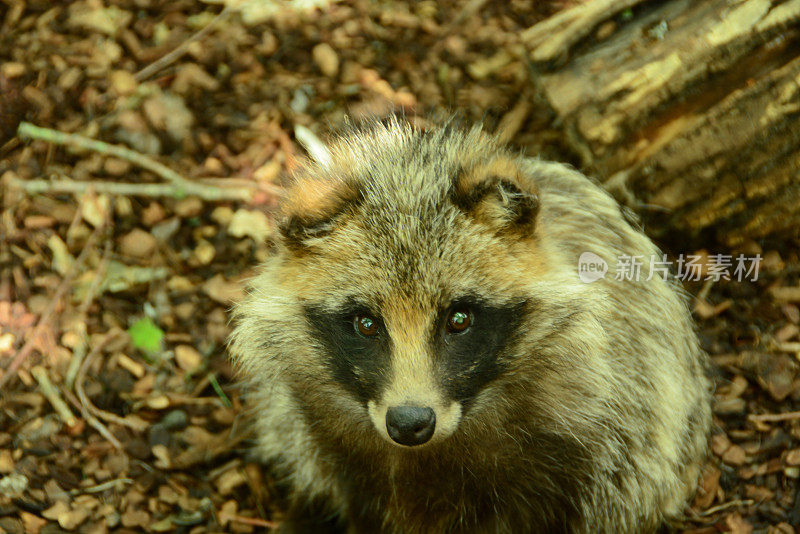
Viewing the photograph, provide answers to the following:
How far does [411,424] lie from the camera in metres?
2.96

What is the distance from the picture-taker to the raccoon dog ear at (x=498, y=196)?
122 inches

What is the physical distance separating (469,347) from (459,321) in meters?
0.12

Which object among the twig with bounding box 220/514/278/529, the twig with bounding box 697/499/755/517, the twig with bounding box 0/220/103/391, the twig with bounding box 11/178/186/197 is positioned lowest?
the twig with bounding box 697/499/755/517

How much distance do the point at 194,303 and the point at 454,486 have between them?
218 cm

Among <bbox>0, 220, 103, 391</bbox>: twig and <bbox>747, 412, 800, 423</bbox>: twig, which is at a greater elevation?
<bbox>0, 220, 103, 391</bbox>: twig

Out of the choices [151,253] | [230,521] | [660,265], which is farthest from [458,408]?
[151,253]

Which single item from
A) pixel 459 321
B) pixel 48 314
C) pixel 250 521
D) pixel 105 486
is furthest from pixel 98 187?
pixel 459 321

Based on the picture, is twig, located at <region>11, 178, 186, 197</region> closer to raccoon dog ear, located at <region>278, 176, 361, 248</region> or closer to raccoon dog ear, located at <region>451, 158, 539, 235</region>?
raccoon dog ear, located at <region>278, 176, 361, 248</region>

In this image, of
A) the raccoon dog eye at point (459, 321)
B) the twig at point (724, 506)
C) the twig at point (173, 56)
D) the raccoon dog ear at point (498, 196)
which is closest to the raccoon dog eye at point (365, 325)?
the raccoon dog eye at point (459, 321)

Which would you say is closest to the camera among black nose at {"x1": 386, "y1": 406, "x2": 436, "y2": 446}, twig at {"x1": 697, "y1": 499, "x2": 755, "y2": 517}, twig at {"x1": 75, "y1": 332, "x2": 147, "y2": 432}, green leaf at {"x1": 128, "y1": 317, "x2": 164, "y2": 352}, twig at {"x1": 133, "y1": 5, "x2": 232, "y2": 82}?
black nose at {"x1": 386, "y1": 406, "x2": 436, "y2": 446}

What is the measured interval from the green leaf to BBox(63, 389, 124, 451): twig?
18.7 inches

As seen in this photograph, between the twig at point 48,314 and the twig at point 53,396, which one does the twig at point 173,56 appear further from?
the twig at point 53,396

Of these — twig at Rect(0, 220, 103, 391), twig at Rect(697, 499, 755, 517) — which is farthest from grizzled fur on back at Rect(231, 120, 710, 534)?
twig at Rect(0, 220, 103, 391)

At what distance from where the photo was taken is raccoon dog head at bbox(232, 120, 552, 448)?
313 cm
